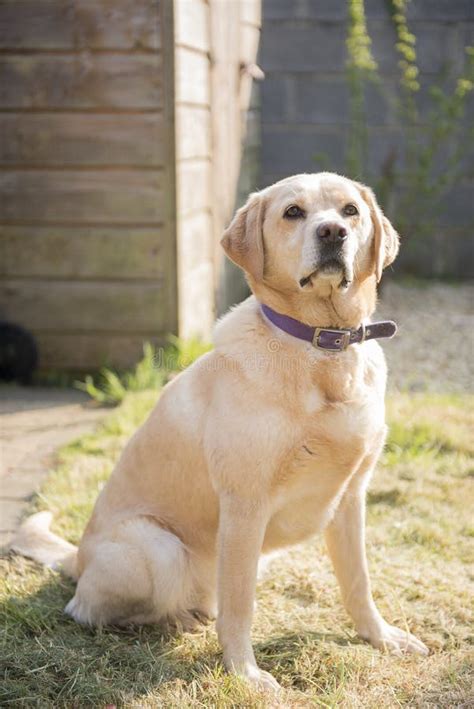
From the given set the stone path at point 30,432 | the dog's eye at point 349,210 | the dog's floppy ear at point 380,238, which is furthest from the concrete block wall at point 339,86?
the dog's eye at point 349,210

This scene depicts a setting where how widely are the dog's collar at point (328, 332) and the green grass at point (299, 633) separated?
2.88 ft

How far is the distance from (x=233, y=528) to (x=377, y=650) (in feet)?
2.03

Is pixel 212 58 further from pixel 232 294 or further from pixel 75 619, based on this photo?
pixel 75 619

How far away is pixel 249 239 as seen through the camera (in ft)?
8.59

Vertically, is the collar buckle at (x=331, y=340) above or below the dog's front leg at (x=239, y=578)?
above

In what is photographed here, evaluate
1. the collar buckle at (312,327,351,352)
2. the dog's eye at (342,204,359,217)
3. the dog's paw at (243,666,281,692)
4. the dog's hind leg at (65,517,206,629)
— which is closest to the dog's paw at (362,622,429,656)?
the dog's paw at (243,666,281,692)

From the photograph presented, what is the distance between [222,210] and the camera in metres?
6.10

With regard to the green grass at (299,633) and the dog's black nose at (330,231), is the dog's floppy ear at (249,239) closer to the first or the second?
the dog's black nose at (330,231)

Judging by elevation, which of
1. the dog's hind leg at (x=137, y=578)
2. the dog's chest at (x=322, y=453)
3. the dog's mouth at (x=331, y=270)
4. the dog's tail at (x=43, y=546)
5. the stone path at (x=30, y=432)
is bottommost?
the stone path at (x=30, y=432)

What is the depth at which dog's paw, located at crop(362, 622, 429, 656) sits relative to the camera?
8.92 ft

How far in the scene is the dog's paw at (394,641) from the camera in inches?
107

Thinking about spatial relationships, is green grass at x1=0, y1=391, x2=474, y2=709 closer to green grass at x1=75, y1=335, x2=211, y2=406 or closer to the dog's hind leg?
the dog's hind leg

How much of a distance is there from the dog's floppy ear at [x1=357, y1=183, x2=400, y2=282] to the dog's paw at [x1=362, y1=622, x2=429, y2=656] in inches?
41.9

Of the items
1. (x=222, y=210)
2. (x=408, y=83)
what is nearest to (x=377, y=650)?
(x=222, y=210)
